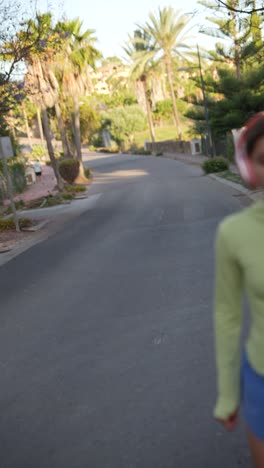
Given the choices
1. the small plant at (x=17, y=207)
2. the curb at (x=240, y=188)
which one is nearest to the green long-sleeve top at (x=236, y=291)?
the curb at (x=240, y=188)

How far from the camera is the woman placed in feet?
6.02

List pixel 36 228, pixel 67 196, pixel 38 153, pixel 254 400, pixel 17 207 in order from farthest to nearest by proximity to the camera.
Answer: pixel 38 153 < pixel 67 196 < pixel 17 207 < pixel 36 228 < pixel 254 400

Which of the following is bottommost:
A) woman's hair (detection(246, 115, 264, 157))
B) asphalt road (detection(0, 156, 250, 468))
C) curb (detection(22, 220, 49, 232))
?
curb (detection(22, 220, 49, 232))

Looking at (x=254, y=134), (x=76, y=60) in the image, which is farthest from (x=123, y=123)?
(x=254, y=134)

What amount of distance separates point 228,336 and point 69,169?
36.7m

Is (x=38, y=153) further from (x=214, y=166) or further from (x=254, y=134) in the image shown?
(x=254, y=134)

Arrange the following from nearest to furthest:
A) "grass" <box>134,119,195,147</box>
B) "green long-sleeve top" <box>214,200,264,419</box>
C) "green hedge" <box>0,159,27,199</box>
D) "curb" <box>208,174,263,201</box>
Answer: "green long-sleeve top" <box>214,200,264,419</box>
"curb" <box>208,174,263,201</box>
"green hedge" <box>0,159,27,199</box>
"grass" <box>134,119,195,147</box>

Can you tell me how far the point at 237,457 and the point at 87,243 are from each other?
34.0ft

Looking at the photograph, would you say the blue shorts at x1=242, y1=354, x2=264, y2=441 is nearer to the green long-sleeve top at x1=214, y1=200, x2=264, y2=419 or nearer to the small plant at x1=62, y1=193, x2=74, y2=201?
the green long-sleeve top at x1=214, y1=200, x2=264, y2=419

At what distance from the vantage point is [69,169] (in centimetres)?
3809

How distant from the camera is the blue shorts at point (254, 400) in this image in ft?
6.13

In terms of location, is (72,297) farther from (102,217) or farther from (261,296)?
(102,217)

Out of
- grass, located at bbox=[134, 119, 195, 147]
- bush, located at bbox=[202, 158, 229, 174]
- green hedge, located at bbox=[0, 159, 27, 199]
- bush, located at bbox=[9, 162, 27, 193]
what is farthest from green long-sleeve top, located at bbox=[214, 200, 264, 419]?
grass, located at bbox=[134, 119, 195, 147]

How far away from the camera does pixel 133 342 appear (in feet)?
19.2
